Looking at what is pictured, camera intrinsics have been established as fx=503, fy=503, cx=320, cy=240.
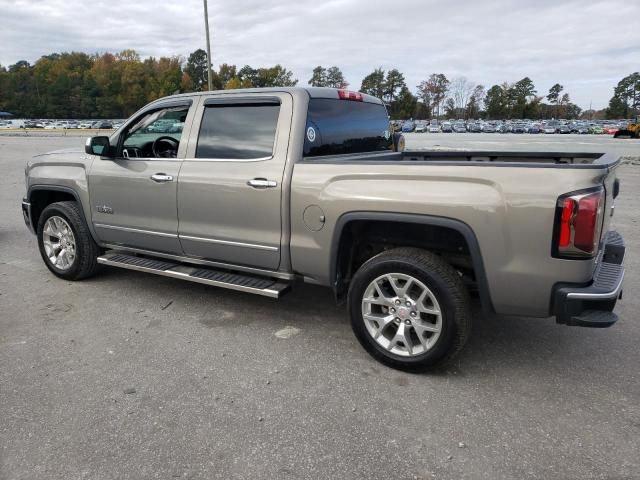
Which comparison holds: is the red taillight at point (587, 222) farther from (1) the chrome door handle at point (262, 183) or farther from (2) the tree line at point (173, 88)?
(2) the tree line at point (173, 88)

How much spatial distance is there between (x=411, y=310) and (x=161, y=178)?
2.43 meters

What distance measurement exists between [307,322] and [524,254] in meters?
1.96

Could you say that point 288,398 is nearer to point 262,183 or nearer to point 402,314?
point 402,314

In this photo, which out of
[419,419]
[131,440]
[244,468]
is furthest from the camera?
[419,419]

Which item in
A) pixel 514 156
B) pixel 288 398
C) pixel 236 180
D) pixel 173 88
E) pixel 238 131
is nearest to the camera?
pixel 288 398

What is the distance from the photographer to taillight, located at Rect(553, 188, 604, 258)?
8.87 feet

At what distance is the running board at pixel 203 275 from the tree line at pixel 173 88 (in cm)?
9717

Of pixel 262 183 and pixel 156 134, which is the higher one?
pixel 156 134

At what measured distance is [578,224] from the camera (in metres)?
2.73

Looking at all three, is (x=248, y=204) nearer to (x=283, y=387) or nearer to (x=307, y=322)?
(x=307, y=322)

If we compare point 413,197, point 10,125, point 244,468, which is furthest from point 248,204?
point 10,125

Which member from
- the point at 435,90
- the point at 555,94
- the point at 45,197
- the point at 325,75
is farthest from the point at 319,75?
the point at 45,197

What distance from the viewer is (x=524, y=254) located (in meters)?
2.91

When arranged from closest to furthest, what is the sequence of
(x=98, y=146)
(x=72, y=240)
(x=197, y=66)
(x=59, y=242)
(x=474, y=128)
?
1. (x=98, y=146)
2. (x=72, y=240)
3. (x=59, y=242)
4. (x=474, y=128)
5. (x=197, y=66)
